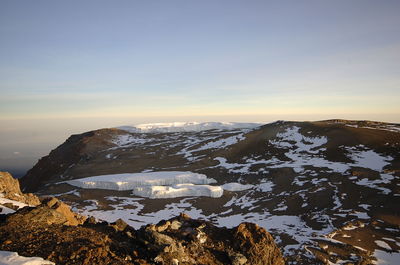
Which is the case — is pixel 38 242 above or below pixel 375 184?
above

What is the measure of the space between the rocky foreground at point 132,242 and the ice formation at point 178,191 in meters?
35.7

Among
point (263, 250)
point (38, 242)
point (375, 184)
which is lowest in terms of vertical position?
point (375, 184)

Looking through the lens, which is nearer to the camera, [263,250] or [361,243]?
[263,250]

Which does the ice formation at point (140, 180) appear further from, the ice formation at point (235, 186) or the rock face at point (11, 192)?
the rock face at point (11, 192)

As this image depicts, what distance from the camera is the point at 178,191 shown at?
51.6 metres

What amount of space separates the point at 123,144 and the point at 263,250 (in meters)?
84.1

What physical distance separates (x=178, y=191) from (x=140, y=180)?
8697 millimetres

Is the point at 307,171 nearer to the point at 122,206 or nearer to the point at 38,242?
the point at 122,206

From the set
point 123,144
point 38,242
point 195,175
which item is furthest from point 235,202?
point 123,144

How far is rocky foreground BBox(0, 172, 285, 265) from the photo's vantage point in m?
10.7

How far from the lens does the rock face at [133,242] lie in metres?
10.7

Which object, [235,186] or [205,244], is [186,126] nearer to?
[235,186]

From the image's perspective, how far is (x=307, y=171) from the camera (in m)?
54.5

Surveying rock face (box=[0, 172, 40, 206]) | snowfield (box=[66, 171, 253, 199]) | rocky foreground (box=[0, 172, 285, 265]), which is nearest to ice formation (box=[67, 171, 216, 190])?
snowfield (box=[66, 171, 253, 199])
